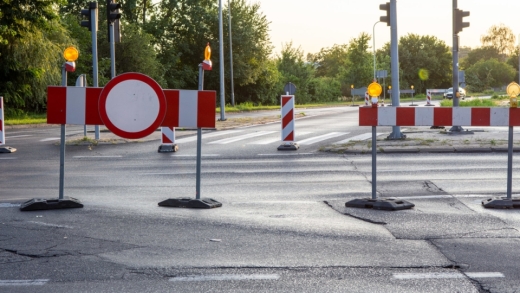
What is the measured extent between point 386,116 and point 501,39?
154 meters

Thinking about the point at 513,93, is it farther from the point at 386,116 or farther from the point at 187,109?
the point at 187,109

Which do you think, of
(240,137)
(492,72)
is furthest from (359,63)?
(240,137)

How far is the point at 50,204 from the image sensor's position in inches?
342

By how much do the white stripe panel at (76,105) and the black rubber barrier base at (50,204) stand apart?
94 cm

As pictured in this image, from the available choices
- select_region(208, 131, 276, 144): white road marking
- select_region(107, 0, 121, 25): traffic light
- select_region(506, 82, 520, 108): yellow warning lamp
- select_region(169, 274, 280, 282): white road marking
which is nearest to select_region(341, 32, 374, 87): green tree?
select_region(208, 131, 276, 144): white road marking

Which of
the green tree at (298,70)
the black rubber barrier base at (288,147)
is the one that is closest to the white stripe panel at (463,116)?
the black rubber barrier base at (288,147)

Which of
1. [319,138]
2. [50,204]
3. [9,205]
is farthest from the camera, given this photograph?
[319,138]

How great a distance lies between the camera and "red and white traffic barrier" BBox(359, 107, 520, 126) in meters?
9.15

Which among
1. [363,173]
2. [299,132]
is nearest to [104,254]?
[363,173]

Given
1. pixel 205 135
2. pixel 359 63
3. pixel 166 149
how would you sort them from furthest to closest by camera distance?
pixel 359 63 → pixel 205 135 → pixel 166 149

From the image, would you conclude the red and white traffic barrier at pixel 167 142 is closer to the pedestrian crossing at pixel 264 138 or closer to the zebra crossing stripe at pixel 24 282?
the pedestrian crossing at pixel 264 138

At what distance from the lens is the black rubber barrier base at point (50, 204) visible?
859 centimetres

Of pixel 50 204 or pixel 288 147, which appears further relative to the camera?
pixel 288 147

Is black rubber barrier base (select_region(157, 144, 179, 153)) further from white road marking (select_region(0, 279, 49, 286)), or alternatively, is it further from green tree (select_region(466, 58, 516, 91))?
green tree (select_region(466, 58, 516, 91))
